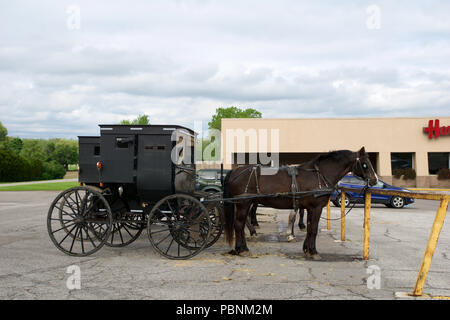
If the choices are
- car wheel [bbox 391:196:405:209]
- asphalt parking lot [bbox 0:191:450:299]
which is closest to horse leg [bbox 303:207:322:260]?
asphalt parking lot [bbox 0:191:450:299]

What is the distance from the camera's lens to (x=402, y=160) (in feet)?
126

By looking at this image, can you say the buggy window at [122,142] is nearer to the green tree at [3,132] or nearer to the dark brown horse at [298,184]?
the dark brown horse at [298,184]

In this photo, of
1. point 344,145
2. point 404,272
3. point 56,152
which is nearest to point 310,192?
point 404,272

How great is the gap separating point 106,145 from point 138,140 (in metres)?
0.63

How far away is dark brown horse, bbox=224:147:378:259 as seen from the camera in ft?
25.6

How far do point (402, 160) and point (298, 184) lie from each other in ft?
113

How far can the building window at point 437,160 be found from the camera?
38.1m

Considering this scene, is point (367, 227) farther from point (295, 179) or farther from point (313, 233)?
point (295, 179)

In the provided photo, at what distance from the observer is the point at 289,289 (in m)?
5.62

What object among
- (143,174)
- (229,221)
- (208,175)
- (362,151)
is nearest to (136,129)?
(143,174)

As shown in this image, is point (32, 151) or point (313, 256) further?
point (32, 151)

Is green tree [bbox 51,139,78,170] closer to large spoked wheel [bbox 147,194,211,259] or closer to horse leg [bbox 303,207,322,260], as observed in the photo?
large spoked wheel [bbox 147,194,211,259]

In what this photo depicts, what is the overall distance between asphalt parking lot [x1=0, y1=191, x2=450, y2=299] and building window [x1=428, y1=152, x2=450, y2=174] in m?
31.1
